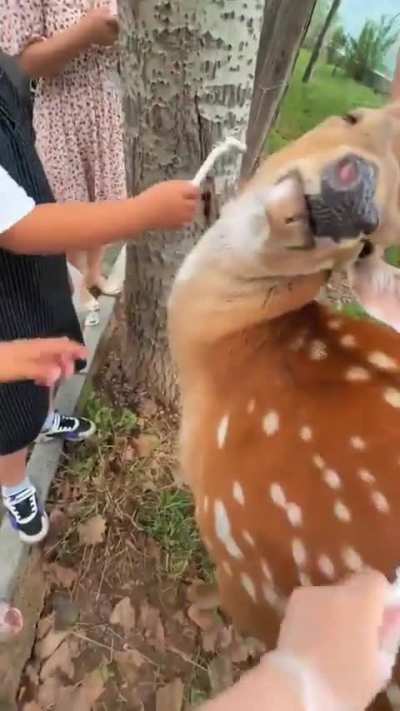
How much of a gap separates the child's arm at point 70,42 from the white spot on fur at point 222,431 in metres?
0.83

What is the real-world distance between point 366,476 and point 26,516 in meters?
0.83

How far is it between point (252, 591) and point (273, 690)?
13.1 inches

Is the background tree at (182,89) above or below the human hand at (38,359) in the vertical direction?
above

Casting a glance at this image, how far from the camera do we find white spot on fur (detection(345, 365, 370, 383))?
1026mm

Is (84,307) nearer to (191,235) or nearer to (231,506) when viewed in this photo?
(191,235)

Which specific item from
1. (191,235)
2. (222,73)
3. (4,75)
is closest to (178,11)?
Answer: (222,73)

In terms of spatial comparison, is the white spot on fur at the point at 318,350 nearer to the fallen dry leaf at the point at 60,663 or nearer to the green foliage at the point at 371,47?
the fallen dry leaf at the point at 60,663

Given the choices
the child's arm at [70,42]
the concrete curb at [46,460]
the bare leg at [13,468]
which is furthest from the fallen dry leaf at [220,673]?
the child's arm at [70,42]

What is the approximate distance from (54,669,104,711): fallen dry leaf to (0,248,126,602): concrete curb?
19 centimetres

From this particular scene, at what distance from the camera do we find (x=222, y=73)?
133cm

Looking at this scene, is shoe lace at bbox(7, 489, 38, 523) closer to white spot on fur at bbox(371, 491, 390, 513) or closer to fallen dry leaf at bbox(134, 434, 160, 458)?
fallen dry leaf at bbox(134, 434, 160, 458)

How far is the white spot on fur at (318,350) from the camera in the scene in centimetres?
107

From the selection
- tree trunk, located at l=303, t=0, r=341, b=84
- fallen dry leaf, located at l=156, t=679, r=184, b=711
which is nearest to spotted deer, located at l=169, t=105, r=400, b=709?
fallen dry leaf, located at l=156, t=679, r=184, b=711

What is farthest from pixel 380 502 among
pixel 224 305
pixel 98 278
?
pixel 98 278
